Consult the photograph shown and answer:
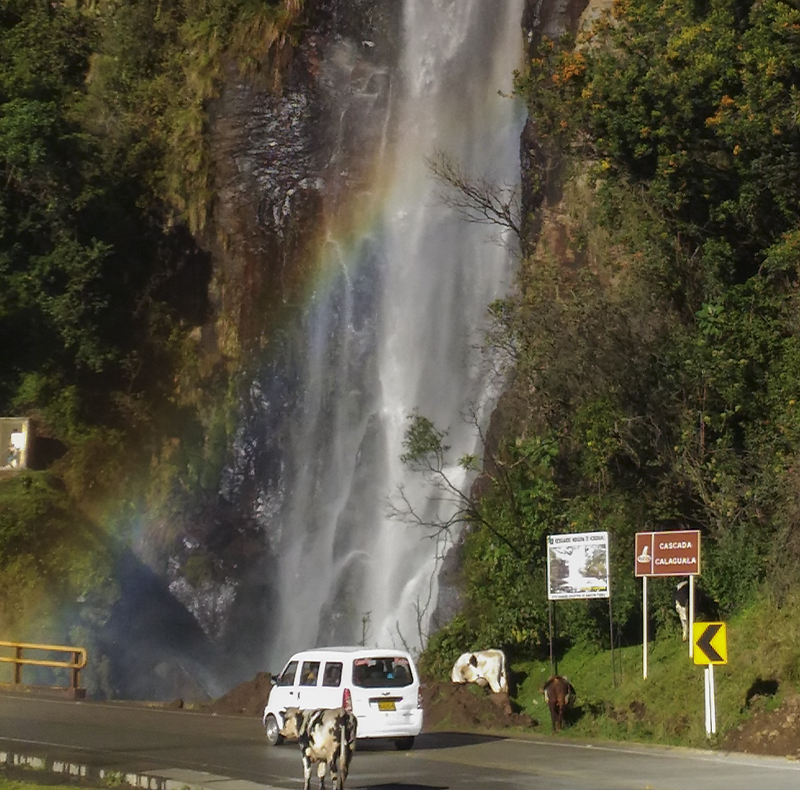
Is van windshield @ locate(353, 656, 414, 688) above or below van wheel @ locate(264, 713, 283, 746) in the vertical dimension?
above

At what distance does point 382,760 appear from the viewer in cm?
1853

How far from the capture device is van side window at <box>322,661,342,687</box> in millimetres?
19250

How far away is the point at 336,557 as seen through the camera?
125 ft

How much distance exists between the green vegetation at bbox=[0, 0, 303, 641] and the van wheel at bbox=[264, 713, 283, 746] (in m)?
18.6

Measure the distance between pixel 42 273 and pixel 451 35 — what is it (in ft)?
45.5

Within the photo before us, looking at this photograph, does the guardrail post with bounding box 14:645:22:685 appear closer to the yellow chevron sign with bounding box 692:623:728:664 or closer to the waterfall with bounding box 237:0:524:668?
the waterfall with bounding box 237:0:524:668

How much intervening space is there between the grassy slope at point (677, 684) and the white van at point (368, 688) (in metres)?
4.07

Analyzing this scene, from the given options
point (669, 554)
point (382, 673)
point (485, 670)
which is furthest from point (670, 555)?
point (382, 673)

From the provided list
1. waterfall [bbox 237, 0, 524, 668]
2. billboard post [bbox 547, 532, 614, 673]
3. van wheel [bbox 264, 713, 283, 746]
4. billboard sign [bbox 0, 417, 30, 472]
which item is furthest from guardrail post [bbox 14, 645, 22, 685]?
billboard post [bbox 547, 532, 614, 673]

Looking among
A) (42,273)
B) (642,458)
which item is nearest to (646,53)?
(642,458)

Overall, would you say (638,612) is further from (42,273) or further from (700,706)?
(42,273)

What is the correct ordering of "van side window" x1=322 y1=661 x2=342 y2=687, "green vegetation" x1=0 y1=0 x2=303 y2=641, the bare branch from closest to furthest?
"van side window" x1=322 y1=661 x2=342 y2=687 → the bare branch → "green vegetation" x1=0 y1=0 x2=303 y2=641

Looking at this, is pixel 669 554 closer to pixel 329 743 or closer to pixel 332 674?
pixel 332 674

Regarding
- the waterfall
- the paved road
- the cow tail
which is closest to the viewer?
the cow tail
